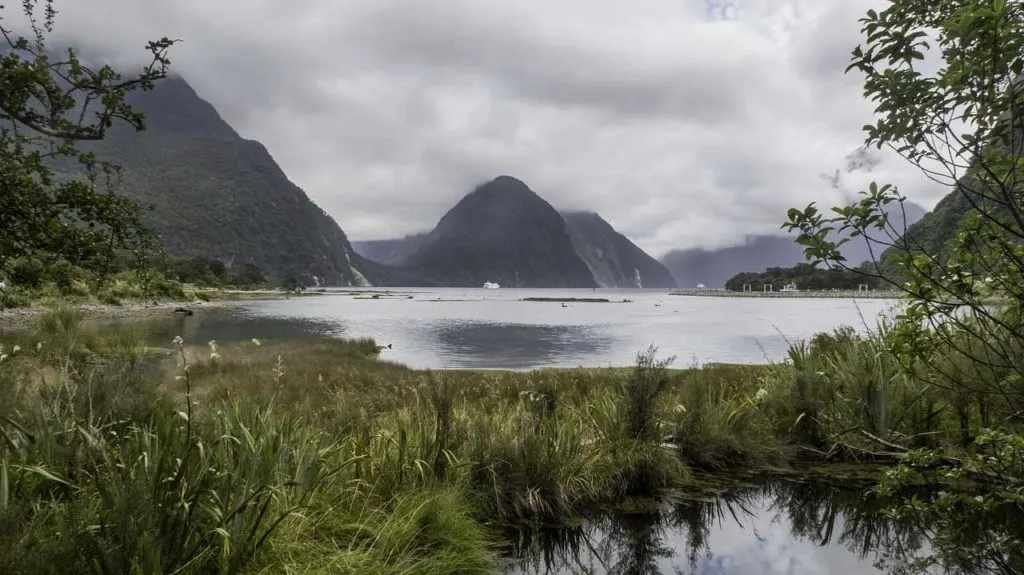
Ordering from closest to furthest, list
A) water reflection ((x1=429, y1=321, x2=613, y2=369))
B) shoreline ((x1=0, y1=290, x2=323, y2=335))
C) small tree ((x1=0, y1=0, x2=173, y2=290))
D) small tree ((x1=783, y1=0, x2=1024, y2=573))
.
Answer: small tree ((x1=783, y1=0, x2=1024, y2=573)), small tree ((x1=0, y1=0, x2=173, y2=290)), shoreline ((x1=0, y1=290, x2=323, y2=335)), water reflection ((x1=429, y1=321, x2=613, y2=369))

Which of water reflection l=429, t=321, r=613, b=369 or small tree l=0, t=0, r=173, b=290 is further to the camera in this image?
water reflection l=429, t=321, r=613, b=369

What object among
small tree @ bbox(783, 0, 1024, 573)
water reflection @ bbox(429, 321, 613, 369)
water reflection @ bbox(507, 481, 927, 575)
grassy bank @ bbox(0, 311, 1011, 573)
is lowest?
water reflection @ bbox(429, 321, 613, 369)

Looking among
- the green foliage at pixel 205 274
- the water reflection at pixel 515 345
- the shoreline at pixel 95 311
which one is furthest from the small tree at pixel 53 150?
the green foliage at pixel 205 274

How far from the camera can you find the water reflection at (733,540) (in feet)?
16.3

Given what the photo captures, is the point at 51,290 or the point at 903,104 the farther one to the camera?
the point at 51,290

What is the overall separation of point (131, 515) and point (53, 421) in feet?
6.25

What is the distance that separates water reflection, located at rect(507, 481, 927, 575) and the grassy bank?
0.48 metres

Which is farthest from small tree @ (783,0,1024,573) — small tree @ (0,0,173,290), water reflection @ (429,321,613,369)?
water reflection @ (429,321,613,369)

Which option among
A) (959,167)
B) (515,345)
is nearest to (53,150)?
(959,167)

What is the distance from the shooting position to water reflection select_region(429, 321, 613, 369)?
2683cm

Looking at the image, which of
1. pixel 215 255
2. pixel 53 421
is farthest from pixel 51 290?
pixel 215 255

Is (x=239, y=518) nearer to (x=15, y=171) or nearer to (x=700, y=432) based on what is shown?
(x=15, y=171)

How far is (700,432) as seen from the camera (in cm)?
773

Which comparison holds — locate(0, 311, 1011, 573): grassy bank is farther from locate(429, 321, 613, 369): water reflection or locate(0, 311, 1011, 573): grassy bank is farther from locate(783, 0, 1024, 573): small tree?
locate(429, 321, 613, 369): water reflection
